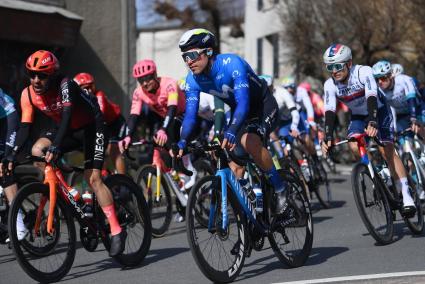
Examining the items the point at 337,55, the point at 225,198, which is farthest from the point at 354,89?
the point at 225,198

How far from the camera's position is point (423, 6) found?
24.4 m

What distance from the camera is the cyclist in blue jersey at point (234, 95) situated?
7352 mm

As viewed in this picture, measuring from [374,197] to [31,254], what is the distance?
3.66 m

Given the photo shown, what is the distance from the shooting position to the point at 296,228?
26.3 feet

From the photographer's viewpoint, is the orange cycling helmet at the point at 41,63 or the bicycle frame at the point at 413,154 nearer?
the orange cycling helmet at the point at 41,63

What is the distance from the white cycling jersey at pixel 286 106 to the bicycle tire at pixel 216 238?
6.32 metres

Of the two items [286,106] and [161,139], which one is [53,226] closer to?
[161,139]

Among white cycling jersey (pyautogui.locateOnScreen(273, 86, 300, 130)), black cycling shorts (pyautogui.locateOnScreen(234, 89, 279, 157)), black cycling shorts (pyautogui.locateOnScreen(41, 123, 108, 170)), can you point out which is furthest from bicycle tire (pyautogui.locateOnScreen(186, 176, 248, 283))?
white cycling jersey (pyautogui.locateOnScreen(273, 86, 300, 130))

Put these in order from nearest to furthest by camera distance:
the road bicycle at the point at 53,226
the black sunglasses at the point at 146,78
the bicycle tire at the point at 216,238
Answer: the bicycle tire at the point at 216,238
the road bicycle at the point at 53,226
the black sunglasses at the point at 146,78

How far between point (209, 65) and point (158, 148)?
350 cm

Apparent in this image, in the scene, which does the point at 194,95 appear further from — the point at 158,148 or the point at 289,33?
the point at 289,33

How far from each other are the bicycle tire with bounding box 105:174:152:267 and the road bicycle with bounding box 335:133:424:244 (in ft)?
6.84

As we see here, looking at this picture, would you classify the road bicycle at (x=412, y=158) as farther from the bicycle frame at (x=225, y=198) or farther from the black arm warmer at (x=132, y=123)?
the bicycle frame at (x=225, y=198)

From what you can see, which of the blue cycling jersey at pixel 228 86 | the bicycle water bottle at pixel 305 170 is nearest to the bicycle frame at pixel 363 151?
the blue cycling jersey at pixel 228 86
